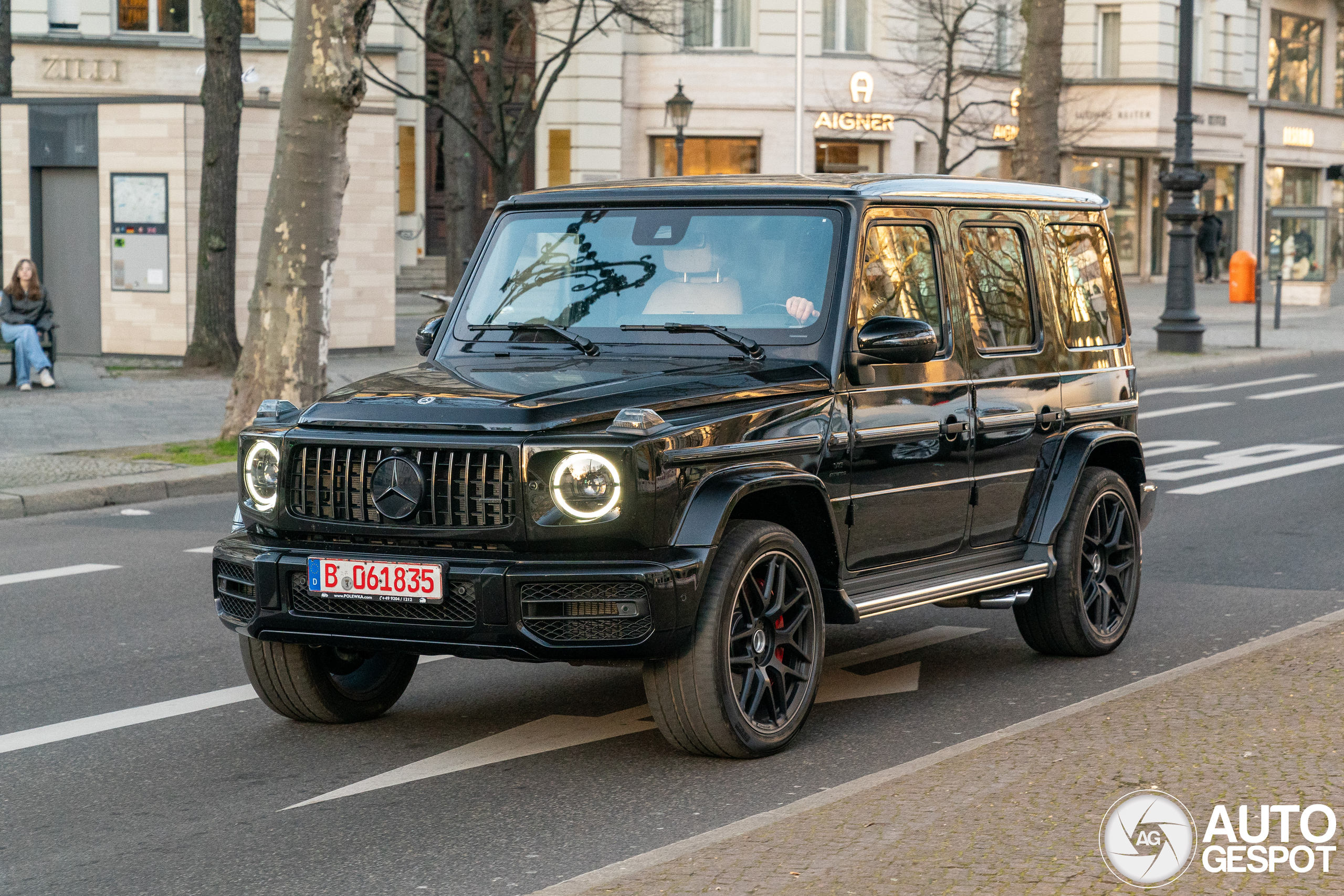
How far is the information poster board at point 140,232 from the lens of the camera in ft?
74.5

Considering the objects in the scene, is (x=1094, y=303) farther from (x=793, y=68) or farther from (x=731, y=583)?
(x=793, y=68)

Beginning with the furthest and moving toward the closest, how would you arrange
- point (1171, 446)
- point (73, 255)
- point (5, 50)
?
1. point (5, 50)
2. point (73, 255)
3. point (1171, 446)

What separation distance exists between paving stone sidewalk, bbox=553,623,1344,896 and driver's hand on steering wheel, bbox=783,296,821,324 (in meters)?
1.61

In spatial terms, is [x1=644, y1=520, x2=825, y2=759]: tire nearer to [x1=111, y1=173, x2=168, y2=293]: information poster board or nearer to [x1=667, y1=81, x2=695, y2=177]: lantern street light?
[x1=111, y1=173, x2=168, y2=293]: information poster board

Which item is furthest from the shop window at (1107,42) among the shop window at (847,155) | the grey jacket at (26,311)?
the grey jacket at (26,311)

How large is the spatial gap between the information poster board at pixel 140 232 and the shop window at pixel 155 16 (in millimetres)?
15493

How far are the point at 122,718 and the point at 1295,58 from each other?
192ft

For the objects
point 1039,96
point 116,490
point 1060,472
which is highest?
point 1039,96

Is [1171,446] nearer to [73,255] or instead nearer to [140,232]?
[140,232]

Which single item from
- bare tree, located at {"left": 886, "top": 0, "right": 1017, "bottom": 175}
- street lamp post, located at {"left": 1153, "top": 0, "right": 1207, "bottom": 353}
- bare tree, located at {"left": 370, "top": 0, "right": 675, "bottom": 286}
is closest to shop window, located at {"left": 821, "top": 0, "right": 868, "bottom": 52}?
→ bare tree, located at {"left": 886, "top": 0, "right": 1017, "bottom": 175}

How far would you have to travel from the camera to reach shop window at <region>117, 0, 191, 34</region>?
3694 centimetres

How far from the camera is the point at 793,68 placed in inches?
1672

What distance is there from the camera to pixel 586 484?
5340 mm

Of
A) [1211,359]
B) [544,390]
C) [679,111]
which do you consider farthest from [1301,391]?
[544,390]
